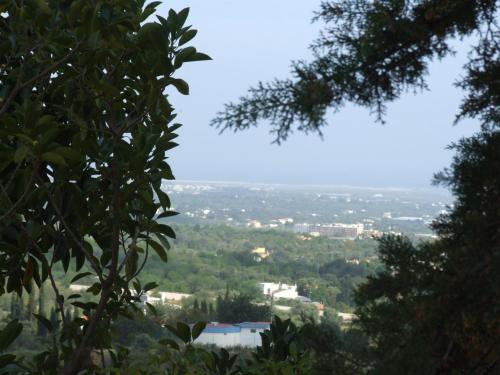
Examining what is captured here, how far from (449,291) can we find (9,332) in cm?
292

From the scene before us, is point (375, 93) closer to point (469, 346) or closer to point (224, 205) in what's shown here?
point (469, 346)

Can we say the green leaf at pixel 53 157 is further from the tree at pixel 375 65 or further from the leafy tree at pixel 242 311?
the leafy tree at pixel 242 311

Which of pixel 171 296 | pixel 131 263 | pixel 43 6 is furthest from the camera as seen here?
pixel 171 296

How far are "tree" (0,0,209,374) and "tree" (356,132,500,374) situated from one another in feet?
7.89

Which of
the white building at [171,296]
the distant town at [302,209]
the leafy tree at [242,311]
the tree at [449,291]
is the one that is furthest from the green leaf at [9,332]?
the distant town at [302,209]

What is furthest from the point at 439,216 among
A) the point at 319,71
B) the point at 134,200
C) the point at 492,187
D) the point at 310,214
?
the point at 310,214

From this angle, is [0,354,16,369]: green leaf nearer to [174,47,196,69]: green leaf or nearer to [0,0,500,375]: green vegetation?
[0,0,500,375]: green vegetation

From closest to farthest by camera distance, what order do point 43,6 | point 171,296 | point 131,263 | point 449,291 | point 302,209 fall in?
point 43,6
point 131,263
point 449,291
point 171,296
point 302,209

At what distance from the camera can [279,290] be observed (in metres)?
25.9

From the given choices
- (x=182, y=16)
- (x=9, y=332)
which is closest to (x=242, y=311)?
(x=9, y=332)

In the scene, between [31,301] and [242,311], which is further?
[242,311]

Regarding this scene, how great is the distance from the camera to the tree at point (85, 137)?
2.09 meters

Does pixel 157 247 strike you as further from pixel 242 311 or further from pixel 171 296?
pixel 171 296

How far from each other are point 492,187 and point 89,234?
3.17 metres
